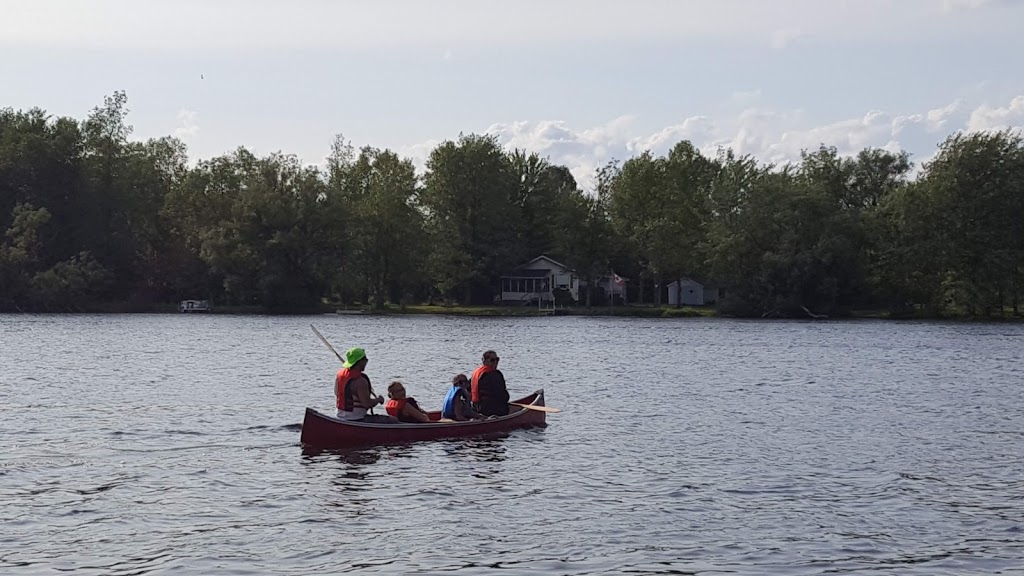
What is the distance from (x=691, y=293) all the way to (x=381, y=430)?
296 ft

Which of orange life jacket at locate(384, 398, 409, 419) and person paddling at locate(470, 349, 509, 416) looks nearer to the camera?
orange life jacket at locate(384, 398, 409, 419)

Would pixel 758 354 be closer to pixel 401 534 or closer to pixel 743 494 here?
pixel 743 494

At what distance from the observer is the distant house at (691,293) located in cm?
10944

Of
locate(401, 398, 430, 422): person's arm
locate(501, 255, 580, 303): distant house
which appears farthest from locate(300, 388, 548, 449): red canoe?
locate(501, 255, 580, 303): distant house

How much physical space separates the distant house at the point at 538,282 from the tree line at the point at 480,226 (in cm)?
124

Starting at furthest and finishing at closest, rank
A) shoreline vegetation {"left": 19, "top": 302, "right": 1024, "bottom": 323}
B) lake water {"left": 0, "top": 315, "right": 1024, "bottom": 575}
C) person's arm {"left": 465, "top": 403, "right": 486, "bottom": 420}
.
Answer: shoreline vegetation {"left": 19, "top": 302, "right": 1024, "bottom": 323}
person's arm {"left": 465, "top": 403, "right": 486, "bottom": 420}
lake water {"left": 0, "top": 315, "right": 1024, "bottom": 575}

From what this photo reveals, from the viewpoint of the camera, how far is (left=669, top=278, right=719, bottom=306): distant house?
359 feet

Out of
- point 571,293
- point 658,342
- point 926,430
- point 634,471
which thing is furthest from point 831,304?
point 634,471

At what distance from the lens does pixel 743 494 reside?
1806 cm

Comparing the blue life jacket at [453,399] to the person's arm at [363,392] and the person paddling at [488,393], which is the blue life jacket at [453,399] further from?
the person's arm at [363,392]

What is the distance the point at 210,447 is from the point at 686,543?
35.0 ft

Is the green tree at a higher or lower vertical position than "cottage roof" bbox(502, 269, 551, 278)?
higher

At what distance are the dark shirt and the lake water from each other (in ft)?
2.46

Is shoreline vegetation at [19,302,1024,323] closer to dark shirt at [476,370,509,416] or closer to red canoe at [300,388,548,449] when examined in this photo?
dark shirt at [476,370,509,416]
